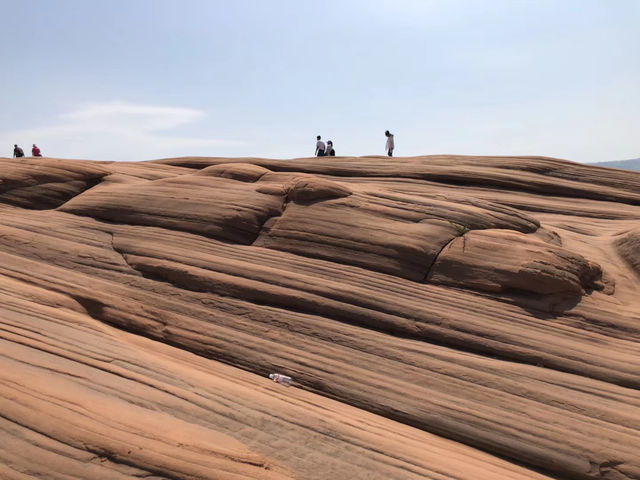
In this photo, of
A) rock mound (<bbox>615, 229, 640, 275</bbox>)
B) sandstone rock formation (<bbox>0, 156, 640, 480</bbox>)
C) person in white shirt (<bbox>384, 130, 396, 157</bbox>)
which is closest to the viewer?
sandstone rock formation (<bbox>0, 156, 640, 480</bbox>)

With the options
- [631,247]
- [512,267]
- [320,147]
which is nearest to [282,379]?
[512,267]

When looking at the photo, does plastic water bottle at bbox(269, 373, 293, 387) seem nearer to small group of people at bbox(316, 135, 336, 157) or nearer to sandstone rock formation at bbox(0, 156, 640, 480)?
sandstone rock formation at bbox(0, 156, 640, 480)

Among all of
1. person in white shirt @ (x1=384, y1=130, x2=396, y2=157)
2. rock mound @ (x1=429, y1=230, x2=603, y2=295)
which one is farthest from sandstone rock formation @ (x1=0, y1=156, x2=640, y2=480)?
person in white shirt @ (x1=384, y1=130, x2=396, y2=157)

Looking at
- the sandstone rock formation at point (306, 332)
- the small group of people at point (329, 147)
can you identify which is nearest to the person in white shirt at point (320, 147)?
the small group of people at point (329, 147)

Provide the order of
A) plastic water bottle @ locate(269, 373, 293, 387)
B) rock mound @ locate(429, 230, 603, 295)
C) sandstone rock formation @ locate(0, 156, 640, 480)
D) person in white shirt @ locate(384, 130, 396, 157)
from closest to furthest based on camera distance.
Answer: sandstone rock formation @ locate(0, 156, 640, 480)
plastic water bottle @ locate(269, 373, 293, 387)
rock mound @ locate(429, 230, 603, 295)
person in white shirt @ locate(384, 130, 396, 157)

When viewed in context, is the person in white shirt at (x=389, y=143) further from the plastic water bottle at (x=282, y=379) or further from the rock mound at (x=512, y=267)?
the plastic water bottle at (x=282, y=379)

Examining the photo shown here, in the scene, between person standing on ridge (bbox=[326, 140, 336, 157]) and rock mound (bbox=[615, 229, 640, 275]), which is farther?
person standing on ridge (bbox=[326, 140, 336, 157])

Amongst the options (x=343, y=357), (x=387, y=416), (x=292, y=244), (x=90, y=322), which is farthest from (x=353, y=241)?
(x=90, y=322)

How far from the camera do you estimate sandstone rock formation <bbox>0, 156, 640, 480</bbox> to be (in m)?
5.18

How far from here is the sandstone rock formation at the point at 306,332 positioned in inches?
204

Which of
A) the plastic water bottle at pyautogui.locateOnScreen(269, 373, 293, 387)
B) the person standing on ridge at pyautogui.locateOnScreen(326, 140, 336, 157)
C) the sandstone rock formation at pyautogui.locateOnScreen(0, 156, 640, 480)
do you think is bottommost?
the plastic water bottle at pyautogui.locateOnScreen(269, 373, 293, 387)

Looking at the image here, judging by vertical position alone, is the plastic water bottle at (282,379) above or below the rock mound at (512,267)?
below

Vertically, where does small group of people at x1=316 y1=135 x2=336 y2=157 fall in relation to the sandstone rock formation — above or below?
above

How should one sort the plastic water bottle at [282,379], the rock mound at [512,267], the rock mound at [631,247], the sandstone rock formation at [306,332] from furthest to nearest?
the rock mound at [631,247]
the rock mound at [512,267]
the plastic water bottle at [282,379]
the sandstone rock formation at [306,332]
